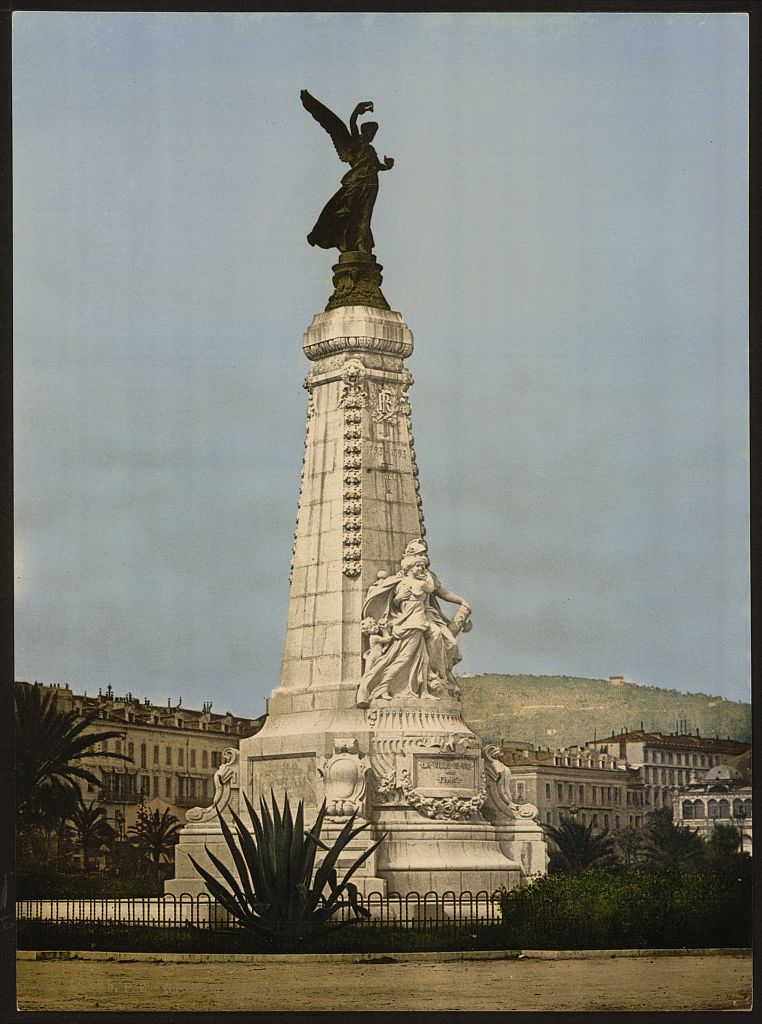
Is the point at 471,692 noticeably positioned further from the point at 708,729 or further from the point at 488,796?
the point at 488,796

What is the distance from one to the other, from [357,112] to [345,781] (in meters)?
8.96

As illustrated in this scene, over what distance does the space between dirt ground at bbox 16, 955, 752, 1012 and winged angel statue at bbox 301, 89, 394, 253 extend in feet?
34.2

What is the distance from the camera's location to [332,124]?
30688 millimetres

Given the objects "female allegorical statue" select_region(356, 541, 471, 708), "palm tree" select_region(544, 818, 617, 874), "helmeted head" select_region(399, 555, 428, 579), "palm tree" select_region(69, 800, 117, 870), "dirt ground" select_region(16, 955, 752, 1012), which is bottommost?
"dirt ground" select_region(16, 955, 752, 1012)

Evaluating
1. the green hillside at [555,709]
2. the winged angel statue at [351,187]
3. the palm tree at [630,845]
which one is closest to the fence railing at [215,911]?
the winged angel statue at [351,187]

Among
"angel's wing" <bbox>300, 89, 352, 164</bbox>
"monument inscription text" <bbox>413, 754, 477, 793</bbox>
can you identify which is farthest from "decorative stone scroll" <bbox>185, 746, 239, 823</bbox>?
"angel's wing" <bbox>300, 89, 352, 164</bbox>

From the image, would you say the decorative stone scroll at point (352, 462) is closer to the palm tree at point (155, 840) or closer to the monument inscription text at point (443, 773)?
the monument inscription text at point (443, 773)

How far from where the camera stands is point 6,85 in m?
26.6

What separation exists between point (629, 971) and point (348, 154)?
1171 centimetres

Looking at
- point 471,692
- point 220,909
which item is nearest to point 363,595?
point 220,909

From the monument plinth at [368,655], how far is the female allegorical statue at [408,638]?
2 cm

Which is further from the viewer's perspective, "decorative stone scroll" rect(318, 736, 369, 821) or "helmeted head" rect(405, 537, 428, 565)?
"helmeted head" rect(405, 537, 428, 565)

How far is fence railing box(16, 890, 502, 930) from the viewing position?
2734 centimetres

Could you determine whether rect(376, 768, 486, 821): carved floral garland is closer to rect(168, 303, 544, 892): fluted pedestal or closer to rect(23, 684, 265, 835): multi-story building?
rect(168, 303, 544, 892): fluted pedestal
